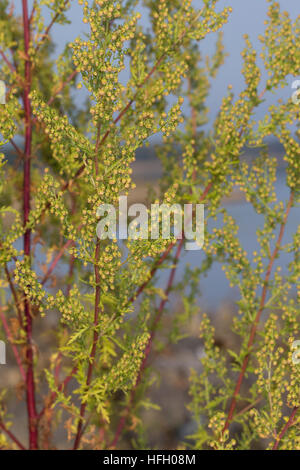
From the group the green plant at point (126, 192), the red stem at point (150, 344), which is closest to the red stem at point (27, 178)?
the green plant at point (126, 192)

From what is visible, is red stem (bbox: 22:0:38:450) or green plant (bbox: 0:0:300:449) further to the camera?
red stem (bbox: 22:0:38:450)

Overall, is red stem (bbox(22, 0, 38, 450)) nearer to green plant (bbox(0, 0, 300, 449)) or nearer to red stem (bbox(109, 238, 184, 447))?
green plant (bbox(0, 0, 300, 449))

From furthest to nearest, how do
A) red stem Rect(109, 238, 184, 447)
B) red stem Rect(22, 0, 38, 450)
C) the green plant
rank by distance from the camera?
red stem Rect(109, 238, 184, 447) < red stem Rect(22, 0, 38, 450) < the green plant

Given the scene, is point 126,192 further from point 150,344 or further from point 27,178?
point 150,344

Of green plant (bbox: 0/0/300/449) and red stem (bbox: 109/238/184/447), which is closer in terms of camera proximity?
green plant (bbox: 0/0/300/449)

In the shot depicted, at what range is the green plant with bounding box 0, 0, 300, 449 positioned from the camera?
2684 mm

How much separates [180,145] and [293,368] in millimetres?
2601

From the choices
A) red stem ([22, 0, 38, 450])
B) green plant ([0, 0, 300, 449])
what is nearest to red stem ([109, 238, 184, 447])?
green plant ([0, 0, 300, 449])

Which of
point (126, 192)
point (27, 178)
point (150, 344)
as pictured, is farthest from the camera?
point (150, 344)

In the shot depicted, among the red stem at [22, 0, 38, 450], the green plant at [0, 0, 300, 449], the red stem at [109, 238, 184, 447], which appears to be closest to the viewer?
the green plant at [0, 0, 300, 449]

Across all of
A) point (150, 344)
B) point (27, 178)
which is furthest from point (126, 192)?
point (150, 344)

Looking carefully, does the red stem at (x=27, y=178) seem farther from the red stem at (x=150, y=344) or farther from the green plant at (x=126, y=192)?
the red stem at (x=150, y=344)

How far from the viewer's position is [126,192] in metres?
2.67
